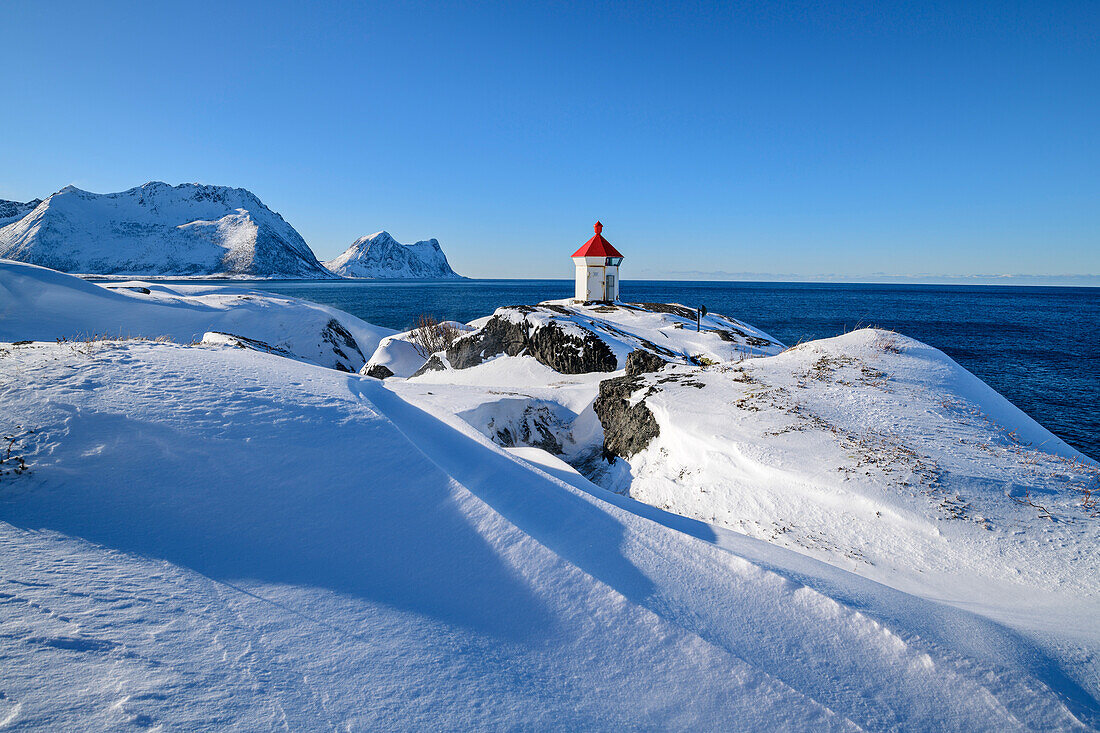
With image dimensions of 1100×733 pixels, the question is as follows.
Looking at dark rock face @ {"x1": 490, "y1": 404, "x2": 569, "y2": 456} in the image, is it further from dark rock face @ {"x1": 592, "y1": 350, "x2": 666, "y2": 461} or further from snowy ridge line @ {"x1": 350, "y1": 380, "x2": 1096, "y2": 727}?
snowy ridge line @ {"x1": 350, "y1": 380, "x2": 1096, "y2": 727}

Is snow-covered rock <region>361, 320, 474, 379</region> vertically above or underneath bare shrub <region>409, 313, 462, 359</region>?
underneath

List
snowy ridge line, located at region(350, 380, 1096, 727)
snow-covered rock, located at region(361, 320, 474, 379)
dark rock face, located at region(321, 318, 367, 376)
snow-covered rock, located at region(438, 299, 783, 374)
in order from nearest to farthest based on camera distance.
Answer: snowy ridge line, located at region(350, 380, 1096, 727), snow-covered rock, located at region(438, 299, 783, 374), snow-covered rock, located at region(361, 320, 474, 379), dark rock face, located at region(321, 318, 367, 376)

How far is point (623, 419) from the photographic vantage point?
39.4 feet

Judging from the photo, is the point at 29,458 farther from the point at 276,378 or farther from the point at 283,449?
the point at 276,378

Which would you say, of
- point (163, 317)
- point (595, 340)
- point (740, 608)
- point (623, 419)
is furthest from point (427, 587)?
point (163, 317)

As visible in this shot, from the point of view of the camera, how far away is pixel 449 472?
5566 mm

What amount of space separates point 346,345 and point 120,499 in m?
33.6

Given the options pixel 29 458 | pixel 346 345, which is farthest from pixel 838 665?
pixel 346 345

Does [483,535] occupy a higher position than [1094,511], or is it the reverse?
[483,535]

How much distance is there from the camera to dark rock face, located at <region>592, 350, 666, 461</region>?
11.0 metres

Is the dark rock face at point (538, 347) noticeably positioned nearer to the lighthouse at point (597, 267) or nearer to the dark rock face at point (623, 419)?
the dark rock face at point (623, 419)

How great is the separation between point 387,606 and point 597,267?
1120 inches

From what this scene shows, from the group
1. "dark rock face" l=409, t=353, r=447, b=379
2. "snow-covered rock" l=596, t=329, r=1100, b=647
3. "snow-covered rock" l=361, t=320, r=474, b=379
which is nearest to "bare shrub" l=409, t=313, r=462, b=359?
"snow-covered rock" l=361, t=320, r=474, b=379

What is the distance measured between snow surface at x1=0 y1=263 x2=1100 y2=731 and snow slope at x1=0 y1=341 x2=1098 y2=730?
2 cm
